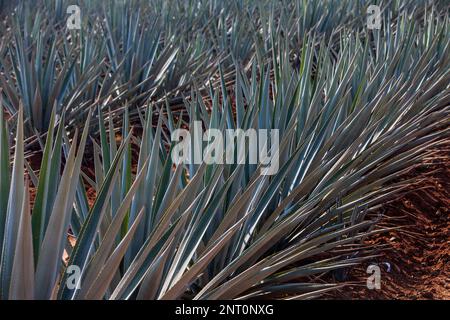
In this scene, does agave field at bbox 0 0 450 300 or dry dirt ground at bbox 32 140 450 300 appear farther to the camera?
dry dirt ground at bbox 32 140 450 300

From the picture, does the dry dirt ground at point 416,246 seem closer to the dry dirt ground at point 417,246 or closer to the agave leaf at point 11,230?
the dry dirt ground at point 417,246

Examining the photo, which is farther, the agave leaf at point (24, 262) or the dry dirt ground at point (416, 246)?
the dry dirt ground at point (416, 246)

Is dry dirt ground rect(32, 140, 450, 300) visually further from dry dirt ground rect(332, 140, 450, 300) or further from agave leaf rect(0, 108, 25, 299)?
agave leaf rect(0, 108, 25, 299)

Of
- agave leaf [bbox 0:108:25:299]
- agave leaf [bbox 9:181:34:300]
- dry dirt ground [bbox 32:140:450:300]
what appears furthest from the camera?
dry dirt ground [bbox 32:140:450:300]

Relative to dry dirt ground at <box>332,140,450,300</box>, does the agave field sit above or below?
above

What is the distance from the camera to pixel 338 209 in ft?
6.73

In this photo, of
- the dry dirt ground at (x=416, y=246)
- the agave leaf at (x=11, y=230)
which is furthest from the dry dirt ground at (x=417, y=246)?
the agave leaf at (x=11, y=230)

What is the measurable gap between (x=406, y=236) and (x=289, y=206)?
0.49 meters

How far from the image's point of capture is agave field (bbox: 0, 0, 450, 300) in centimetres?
129

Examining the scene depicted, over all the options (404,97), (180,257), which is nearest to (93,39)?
(404,97)

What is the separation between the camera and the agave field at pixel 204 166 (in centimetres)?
129

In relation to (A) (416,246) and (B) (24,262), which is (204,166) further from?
(A) (416,246)

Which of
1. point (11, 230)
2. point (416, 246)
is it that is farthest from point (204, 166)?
point (416, 246)

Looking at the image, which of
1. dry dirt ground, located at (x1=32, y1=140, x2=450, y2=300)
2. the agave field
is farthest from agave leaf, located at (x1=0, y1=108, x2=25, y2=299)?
dry dirt ground, located at (x1=32, y1=140, x2=450, y2=300)
